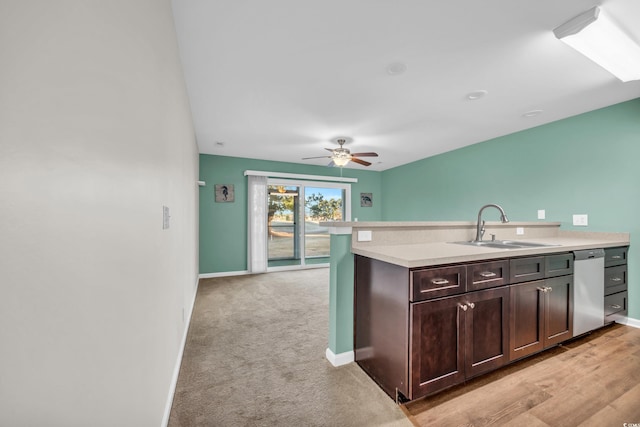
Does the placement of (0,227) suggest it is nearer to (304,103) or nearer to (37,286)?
(37,286)

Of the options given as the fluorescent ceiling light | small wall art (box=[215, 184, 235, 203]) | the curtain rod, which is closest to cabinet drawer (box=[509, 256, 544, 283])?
the fluorescent ceiling light

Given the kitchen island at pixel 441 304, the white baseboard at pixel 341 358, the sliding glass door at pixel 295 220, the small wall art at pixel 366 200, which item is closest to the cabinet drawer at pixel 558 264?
the kitchen island at pixel 441 304

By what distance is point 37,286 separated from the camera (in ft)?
1.51

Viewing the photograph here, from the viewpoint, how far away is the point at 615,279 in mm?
2736

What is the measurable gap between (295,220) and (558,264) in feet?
15.1

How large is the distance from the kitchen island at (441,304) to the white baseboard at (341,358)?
0.05m

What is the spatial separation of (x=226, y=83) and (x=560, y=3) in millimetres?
2530

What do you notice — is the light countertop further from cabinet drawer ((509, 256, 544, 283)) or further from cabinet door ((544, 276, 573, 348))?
cabinet door ((544, 276, 573, 348))

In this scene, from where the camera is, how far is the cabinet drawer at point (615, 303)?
8.59ft

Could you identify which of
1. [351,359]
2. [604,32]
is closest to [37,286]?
[351,359]

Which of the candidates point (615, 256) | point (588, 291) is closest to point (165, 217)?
point (588, 291)

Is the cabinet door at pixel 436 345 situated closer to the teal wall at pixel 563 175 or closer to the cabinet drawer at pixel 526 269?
the cabinet drawer at pixel 526 269

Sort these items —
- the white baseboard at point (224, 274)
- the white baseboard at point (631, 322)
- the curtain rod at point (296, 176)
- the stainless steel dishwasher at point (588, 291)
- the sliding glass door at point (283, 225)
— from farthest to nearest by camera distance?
1. the sliding glass door at point (283, 225)
2. the curtain rod at point (296, 176)
3. the white baseboard at point (224, 274)
4. the white baseboard at point (631, 322)
5. the stainless steel dishwasher at point (588, 291)

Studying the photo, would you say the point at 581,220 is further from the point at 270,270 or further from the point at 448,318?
the point at 270,270
